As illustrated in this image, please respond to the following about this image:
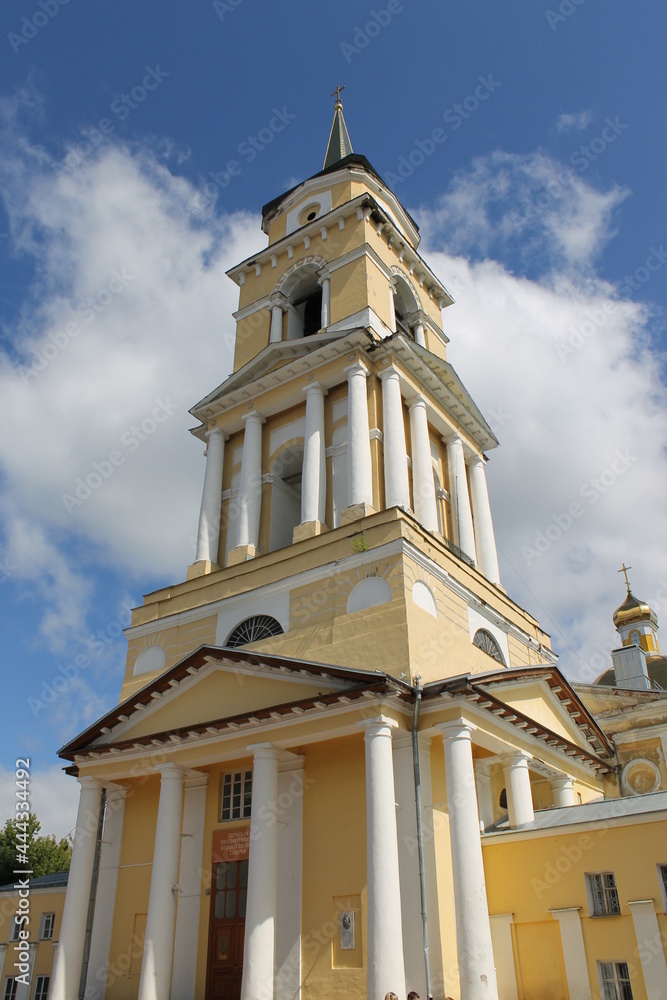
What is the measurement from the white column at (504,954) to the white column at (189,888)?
631cm

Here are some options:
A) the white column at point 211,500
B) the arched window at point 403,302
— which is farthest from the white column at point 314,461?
the arched window at point 403,302

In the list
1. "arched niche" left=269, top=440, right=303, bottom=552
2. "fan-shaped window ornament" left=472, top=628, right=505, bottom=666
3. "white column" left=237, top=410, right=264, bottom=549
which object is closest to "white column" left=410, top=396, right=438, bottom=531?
"fan-shaped window ornament" left=472, top=628, right=505, bottom=666

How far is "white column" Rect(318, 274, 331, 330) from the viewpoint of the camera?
25984 millimetres

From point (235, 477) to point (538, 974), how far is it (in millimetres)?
15729

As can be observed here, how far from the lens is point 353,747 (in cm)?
1702

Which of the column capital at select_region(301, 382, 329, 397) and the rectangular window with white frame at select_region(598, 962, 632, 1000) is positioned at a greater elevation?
the column capital at select_region(301, 382, 329, 397)

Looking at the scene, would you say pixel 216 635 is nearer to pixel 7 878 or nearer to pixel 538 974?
pixel 538 974

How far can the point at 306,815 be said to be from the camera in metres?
17.1

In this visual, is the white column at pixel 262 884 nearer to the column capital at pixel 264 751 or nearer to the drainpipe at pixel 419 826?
the column capital at pixel 264 751

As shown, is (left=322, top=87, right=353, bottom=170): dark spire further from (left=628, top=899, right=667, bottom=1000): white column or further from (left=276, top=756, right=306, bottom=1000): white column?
(left=628, top=899, right=667, bottom=1000): white column

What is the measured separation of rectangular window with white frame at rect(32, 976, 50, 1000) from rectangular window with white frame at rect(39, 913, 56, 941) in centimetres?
89

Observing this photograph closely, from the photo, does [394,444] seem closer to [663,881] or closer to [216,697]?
[216,697]

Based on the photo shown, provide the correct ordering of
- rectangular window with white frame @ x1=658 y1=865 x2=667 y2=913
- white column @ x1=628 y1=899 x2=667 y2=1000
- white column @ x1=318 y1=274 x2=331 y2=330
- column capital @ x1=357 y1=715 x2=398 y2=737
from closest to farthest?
white column @ x1=628 y1=899 x2=667 y2=1000
rectangular window with white frame @ x1=658 y1=865 x2=667 y2=913
column capital @ x1=357 y1=715 x2=398 y2=737
white column @ x1=318 y1=274 x2=331 y2=330

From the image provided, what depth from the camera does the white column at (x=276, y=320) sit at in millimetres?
27516
